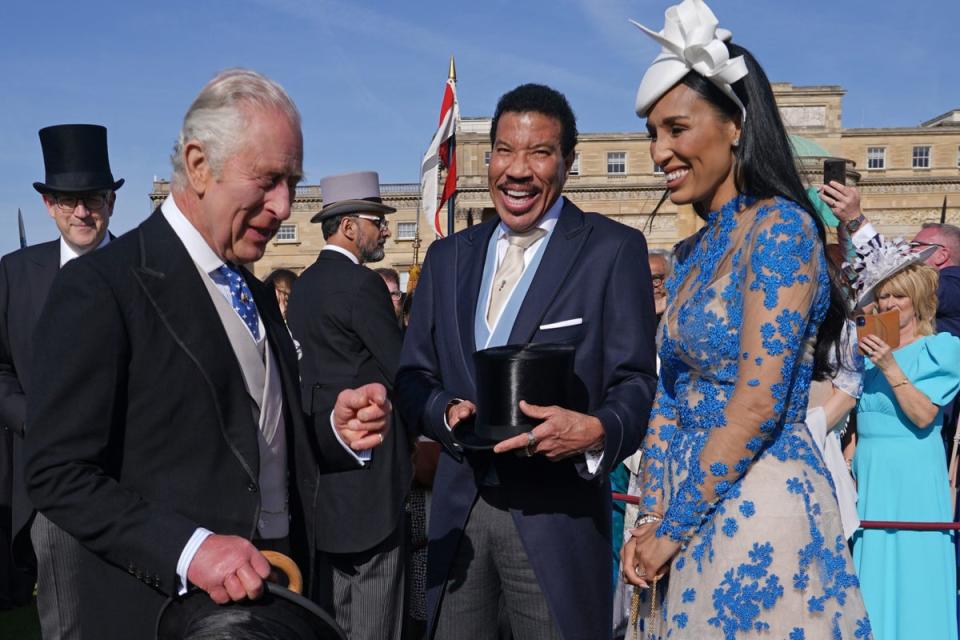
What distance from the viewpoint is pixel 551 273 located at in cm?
360

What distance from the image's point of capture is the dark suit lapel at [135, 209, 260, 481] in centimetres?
242

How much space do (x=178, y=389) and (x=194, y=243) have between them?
0.42 meters

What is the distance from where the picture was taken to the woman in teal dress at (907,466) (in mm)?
6059

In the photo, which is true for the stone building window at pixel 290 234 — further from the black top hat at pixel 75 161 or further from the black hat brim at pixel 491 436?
the black hat brim at pixel 491 436

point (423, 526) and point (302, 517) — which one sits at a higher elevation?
point (302, 517)

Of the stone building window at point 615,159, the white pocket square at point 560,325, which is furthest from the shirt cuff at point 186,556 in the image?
the stone building window at point 615,159

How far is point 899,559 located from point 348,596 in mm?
3558

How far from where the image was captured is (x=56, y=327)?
228 centimetres

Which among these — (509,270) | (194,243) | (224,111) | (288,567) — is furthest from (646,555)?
(224,111)

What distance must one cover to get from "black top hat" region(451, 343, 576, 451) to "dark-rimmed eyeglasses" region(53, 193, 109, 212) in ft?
10.1

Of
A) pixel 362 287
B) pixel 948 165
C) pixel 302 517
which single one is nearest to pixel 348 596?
pixel 362 287

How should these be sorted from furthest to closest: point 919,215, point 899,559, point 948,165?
1. point 948,165
2. point 919,215
3. point 899,559

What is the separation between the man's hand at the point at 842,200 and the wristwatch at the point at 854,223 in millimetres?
38

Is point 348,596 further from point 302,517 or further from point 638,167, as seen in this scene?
point 638,167
